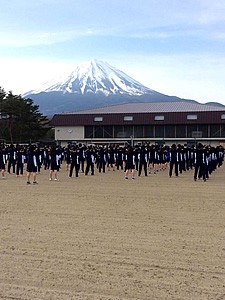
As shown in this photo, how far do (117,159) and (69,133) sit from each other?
36.3 meters

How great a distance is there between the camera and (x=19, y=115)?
6247 cm

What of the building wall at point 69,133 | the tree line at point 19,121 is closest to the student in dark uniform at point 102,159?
the tree line at point 19,121

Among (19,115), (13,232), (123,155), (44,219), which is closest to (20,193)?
(44,219)

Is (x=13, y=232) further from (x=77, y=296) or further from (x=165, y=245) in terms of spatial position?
(x=77, y=296)

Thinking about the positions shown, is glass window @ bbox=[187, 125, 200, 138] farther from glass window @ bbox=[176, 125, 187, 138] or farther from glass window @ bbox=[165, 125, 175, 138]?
glass window @ bbox=[165, 125, 175, 138]

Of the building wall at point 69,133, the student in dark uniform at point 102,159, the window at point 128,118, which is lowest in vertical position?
the student in dark uniform at point 102,159

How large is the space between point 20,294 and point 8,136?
5835 centimetres

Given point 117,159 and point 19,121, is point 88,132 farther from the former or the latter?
point 117,159

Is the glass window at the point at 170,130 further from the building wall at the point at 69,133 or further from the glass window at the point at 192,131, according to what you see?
the building wall at the point at 69,133

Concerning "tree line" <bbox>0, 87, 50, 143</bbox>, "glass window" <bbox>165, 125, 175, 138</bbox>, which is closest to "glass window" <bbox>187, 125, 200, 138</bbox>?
"glass window" <bbox>165, 125, 175, 138</bbox>

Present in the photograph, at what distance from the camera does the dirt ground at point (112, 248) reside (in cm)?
616

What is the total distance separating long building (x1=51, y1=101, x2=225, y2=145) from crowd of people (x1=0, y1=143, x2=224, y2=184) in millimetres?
27883

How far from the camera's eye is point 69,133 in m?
66.9

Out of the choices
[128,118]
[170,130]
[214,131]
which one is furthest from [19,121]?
[214,131]
